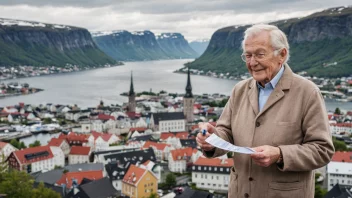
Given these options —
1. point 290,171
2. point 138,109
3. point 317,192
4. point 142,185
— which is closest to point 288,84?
point 290,171

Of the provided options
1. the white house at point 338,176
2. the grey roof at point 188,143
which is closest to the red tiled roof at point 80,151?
the grey roof at point 188,143

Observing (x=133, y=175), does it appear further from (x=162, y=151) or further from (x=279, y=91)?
(x=279, y=91)

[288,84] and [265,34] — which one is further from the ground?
[265,34]

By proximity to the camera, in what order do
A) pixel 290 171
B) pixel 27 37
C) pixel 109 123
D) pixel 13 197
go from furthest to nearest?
1. pixel 27 37
2. pixel 109 123
3. pixel 13 197
4. pixel 290 171

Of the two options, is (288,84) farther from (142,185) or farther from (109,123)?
(109,123)

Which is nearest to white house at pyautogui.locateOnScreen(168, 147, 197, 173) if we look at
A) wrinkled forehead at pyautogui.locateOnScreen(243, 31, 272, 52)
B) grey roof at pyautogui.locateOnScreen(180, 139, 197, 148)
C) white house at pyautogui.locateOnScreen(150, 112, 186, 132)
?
grey roof at pyautogui.locateOnScreen(180, 139, 197, 148)

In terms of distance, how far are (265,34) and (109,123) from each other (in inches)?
1153

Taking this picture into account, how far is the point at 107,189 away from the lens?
13227 millimetres

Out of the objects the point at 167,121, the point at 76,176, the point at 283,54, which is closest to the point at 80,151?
the point at 76,176

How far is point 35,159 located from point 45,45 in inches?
3693

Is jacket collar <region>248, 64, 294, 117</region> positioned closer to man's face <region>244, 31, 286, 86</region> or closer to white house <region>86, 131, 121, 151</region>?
man's face <region>244, 31, 286, 86</region>

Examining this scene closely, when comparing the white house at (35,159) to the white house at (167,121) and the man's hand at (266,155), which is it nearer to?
the white house at (167,121)

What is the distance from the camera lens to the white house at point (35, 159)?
59.5 ft

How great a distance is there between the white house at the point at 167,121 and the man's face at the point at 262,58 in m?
28.1
